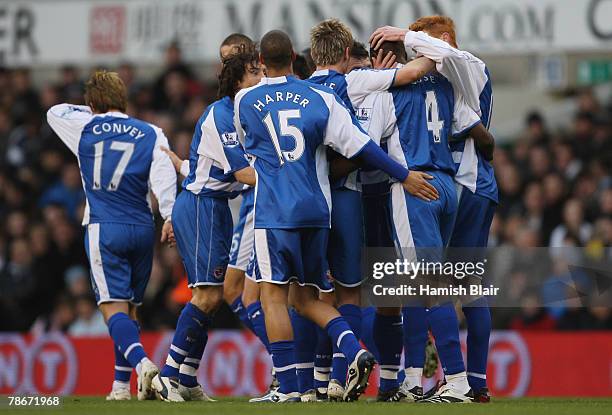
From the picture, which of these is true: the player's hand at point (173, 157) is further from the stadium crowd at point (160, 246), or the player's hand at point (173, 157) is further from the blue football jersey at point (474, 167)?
the stadium crowd at point (160, 246)

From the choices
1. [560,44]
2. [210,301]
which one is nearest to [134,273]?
[210,301]

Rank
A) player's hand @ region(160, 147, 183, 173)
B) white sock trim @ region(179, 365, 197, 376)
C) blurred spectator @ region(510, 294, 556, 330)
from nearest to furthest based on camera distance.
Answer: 1. white sock trim @ region(179, 365, 197, 376)
2. player's hand @ region(160, 147, 183, 173)
3. blurred spectator @ region(510, 294, 556, 330)

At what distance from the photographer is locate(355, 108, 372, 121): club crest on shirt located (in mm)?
8719

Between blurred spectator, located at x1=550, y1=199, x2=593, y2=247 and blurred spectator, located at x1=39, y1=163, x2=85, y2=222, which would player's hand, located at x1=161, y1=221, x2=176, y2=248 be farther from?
blurred spectator, located at x1=39, y1=163, x2=85, y2=222

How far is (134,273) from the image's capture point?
1012 centimetres

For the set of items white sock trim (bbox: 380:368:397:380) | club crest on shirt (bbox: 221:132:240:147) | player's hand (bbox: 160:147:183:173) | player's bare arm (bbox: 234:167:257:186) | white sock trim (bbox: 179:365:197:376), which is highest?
club crest on shirt (bbox: 221:132:240:147)

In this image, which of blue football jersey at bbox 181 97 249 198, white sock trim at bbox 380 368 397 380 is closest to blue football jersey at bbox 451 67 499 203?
white sock trim at bbox 380 368 397 380

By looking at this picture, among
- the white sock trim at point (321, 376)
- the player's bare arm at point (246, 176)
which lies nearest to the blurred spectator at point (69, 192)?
the player's bare arm at point (246, 176)

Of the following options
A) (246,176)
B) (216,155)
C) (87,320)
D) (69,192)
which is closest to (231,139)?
(216,155)

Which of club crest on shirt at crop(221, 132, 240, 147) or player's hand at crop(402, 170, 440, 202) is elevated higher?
club crest on shirt at crop(221, 132, 240, 147)

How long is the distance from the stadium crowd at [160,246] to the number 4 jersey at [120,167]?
4.76m

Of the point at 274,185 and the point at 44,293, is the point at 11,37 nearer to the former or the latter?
the point at 44,293

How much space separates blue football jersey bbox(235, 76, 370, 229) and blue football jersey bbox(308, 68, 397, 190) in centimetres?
28

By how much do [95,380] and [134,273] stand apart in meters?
4.89
